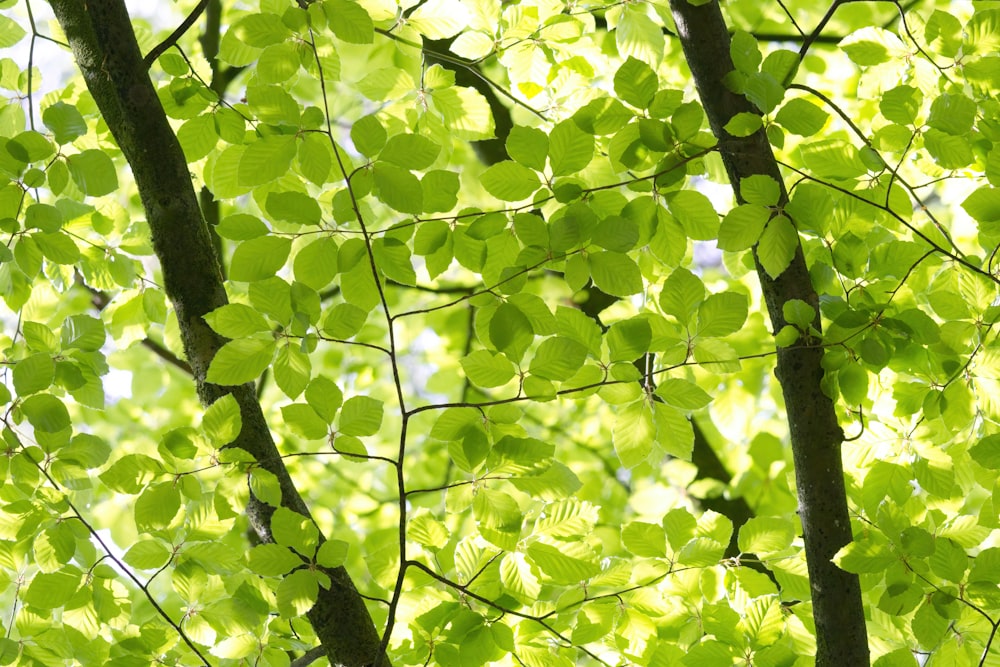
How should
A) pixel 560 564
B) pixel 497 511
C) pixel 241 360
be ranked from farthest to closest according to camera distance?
pixel 560 564 → pixel 497 511 → pixel 241 360

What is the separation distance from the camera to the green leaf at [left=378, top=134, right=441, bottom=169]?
4.57ft

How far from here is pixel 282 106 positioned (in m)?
1.39

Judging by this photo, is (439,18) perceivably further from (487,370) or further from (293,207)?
(487,370)

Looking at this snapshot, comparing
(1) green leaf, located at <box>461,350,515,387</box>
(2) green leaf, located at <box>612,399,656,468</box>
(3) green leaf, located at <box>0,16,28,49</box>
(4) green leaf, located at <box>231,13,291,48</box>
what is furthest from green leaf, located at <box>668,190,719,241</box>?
(3) green leaf, located at <box>0,16,28,49</box>

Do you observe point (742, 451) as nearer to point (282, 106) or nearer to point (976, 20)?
point (976, 20)

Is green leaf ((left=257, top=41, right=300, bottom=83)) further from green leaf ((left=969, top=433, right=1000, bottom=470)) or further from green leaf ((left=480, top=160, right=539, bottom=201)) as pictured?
green leaf ((left=969, top=433, right=1000, bottom=470))

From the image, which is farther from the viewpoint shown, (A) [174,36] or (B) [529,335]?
(A) [174,36]

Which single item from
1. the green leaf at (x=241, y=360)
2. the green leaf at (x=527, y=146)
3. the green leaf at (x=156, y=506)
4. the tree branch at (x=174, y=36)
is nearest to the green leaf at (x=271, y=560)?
the green leaf at (x=156, y=506)

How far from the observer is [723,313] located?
1.47 metres

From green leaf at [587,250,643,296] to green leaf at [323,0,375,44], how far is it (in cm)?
54

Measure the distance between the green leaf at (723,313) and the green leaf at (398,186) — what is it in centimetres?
54

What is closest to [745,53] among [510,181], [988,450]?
[510,181]

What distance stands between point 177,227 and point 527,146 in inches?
31.1

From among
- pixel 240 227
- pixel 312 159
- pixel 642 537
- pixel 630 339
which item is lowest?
pixel 642 537
